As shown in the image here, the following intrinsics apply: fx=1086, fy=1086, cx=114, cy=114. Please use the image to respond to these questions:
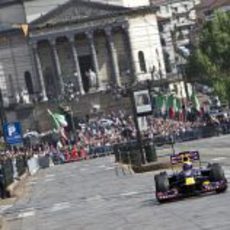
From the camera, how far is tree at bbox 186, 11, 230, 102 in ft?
322

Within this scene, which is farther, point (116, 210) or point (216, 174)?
point (116, 210)

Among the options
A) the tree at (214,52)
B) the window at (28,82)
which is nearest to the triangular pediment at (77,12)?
the window at (28,82)

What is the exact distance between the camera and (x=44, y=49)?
440 ft

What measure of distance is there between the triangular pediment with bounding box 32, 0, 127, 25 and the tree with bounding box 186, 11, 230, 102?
25774 mm

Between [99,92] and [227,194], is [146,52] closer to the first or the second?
[99,92]

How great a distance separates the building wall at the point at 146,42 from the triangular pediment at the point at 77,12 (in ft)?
14.9

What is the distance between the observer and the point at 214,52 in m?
102

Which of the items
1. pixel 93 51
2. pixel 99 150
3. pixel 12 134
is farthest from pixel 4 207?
pixel 93 51

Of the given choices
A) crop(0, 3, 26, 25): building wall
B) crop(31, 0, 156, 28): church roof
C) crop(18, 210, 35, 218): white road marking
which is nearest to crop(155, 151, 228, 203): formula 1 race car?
crop(18, 210, 35, 218): white road marking

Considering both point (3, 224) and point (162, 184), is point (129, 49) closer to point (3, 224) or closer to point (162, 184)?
point (3, 224)

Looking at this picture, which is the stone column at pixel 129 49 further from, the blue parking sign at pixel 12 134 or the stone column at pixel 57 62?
the blue parking sign at pixel 12 134

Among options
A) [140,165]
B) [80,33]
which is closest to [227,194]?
[140,165]

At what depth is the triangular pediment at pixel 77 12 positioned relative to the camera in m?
128

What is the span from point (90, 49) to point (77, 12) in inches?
232
